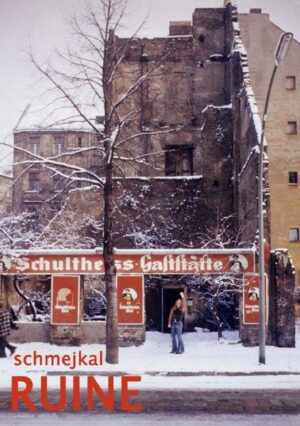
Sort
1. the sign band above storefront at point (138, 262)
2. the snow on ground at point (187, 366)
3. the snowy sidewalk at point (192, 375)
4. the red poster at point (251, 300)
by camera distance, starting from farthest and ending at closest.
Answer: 1. the sign band above storefront at point (138, 262)
2. the red poster at point (251, 300)
3. the snow on ground at point (187, 366)
4. the snowy sidewalk at point (192, 375)

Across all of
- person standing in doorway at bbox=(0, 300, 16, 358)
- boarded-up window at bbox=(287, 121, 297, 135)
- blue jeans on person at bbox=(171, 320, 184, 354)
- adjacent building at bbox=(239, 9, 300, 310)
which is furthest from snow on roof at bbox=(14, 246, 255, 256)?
boarded-up window at bbox=(287, 121, 297, 135)

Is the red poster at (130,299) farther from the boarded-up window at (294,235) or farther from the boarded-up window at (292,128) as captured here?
the boarded-up window at (292,128)

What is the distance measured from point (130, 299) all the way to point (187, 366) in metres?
5.20

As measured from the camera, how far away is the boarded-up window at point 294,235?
124 feet

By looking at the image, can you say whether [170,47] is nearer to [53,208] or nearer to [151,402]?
[53,208]

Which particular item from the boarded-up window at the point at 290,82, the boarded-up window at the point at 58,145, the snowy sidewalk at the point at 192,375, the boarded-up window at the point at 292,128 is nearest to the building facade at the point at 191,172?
the snowy sidewalk at the point at 192,375

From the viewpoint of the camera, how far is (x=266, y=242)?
67.0 feet

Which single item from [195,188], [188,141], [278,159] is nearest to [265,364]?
[195,188]

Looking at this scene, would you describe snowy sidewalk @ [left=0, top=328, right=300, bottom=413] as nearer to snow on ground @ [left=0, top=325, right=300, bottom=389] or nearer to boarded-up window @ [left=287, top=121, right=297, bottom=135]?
snow on ground @ [left=0, top=325, right=300, bottom=389]

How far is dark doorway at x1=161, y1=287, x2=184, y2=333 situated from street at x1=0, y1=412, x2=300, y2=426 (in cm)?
1777

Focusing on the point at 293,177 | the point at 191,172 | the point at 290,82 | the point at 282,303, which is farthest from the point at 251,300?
the point at 290,82

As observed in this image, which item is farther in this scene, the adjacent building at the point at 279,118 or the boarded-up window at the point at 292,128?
the boarded-up window at the point at 292,128

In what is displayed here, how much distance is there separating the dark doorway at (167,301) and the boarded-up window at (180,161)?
7.02 meters

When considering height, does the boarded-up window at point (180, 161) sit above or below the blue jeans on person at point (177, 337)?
above
